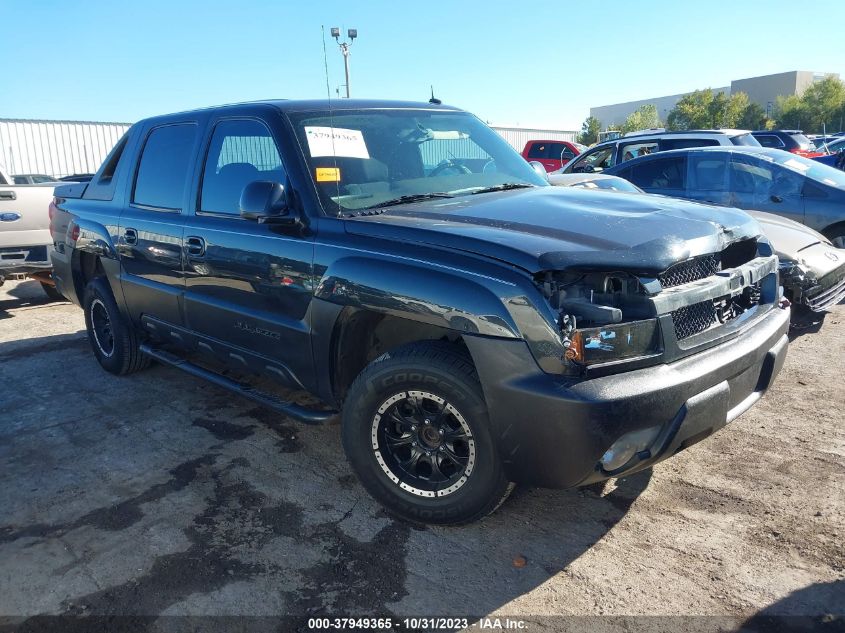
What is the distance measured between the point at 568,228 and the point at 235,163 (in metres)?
2.04

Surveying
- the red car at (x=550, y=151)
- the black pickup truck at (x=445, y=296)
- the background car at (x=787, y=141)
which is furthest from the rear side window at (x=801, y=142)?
the black pickup truck at (x=445, y=296)

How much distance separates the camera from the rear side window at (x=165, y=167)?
4.23 metres

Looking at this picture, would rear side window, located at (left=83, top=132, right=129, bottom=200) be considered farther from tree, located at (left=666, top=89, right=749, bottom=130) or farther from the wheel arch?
tree, located at (left=666, top=89, right=749, bottom=130)

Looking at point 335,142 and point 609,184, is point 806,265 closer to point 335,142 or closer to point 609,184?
point 609,184

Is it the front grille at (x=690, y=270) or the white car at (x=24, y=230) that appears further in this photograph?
the white car at (x=24, y=230)

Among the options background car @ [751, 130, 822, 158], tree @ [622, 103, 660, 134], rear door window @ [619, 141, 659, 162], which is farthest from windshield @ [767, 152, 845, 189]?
tree @ [622, 103, 660, 134]

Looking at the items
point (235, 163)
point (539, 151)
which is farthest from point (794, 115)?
point (235, 163)

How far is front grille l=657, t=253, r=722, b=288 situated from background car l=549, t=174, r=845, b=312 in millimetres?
2134

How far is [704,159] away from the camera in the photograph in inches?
307

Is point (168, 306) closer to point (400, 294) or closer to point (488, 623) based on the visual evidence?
point (400, 294)

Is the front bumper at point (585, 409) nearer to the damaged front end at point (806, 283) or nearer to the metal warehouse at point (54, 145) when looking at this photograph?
the damaged front end at point (806, 283)

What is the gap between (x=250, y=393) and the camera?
3.82 metres

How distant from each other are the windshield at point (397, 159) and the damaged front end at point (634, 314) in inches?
49.1

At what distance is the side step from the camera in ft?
11.2
